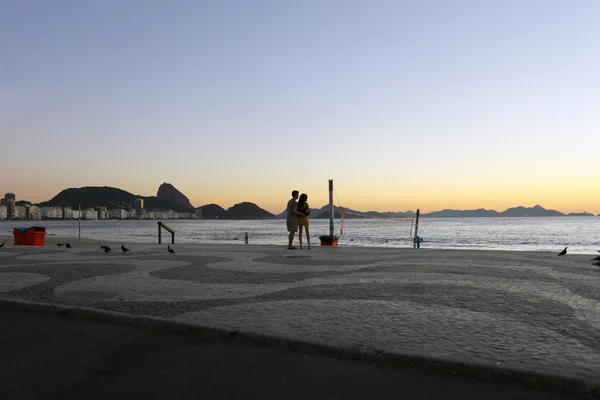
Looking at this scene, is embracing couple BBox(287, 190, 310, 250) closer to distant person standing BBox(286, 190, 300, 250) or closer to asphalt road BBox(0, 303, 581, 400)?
distant person standing BBox(286, 190, 300, 250)

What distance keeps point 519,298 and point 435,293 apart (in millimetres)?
1154

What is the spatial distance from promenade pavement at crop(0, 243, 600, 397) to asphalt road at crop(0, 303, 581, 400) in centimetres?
20

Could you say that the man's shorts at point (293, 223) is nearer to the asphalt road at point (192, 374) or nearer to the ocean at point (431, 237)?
the asphalt road at point (192, 374)

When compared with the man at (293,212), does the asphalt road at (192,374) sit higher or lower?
lower

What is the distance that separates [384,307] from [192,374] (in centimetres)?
294

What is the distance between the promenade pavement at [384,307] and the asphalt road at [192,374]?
0.64 feet

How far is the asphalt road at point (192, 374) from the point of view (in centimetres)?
354

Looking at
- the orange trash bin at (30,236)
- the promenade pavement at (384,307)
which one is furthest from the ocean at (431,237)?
the promenade pavement at (384,307)

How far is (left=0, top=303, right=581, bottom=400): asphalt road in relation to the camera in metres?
3.54

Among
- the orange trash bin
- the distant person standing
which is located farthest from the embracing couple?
the orange trash bin

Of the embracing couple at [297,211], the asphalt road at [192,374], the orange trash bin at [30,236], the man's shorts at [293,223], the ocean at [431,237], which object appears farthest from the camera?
the ocean at [431,237]

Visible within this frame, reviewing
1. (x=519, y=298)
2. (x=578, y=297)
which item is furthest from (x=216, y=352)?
(x=578, y=297)

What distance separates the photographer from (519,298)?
22.7 feet

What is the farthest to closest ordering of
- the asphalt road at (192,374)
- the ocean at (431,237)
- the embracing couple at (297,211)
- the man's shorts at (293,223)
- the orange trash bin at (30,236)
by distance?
1. the ocean at (431,237)
2. the orange trash bin at (30,236)
3. the man's shorts at (293,223)
4. the embracing couple at (297,211)
5. the asphalt road at (192,374)
